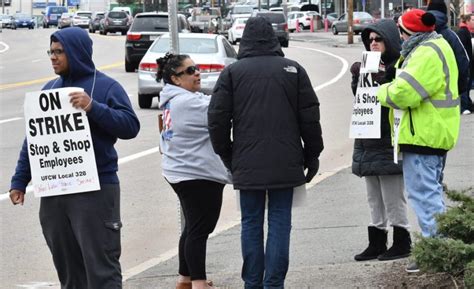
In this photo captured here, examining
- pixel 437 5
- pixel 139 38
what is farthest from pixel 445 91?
pixel 139 38

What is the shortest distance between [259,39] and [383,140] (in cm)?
177

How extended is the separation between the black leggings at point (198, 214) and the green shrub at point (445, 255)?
61.7 inches

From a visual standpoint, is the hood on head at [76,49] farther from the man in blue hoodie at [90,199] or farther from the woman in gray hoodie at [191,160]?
the woman in gray hoodie at [191,160]

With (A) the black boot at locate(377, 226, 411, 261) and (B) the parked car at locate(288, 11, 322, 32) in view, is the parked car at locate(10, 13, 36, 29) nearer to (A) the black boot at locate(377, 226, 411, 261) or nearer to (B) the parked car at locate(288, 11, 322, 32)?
(B) the parked car at locate(288, 11, 322, 32)

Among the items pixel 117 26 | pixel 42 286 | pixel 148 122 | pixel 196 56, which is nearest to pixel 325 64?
pixel 196 56

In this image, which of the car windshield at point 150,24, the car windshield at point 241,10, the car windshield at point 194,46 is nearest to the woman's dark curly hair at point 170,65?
the car windshield at point 194,46

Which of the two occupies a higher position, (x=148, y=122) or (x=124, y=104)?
(x=124, y=104)

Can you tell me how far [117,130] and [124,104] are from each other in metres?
0.20

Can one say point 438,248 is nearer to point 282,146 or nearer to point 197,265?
point 282,146

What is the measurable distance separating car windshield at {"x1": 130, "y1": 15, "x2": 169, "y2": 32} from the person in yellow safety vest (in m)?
28.7

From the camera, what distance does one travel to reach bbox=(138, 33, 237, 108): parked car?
72.3 feet

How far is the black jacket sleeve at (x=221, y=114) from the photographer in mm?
6562

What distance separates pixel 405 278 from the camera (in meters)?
6.88

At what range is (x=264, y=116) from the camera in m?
6.50
